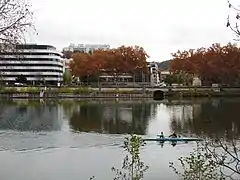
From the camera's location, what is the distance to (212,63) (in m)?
108

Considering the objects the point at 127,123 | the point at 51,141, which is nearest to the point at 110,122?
the point at 127,123

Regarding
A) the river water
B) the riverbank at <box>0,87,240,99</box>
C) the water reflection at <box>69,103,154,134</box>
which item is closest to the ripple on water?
the river water

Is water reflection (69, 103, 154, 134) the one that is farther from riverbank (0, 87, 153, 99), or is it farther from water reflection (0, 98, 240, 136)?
riverbank (0, 87, 153, 99)

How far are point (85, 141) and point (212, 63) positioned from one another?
7713 cm

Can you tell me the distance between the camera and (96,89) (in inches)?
4198

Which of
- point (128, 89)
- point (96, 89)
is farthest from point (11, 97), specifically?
point (128, 89)

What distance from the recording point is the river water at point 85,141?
81.1 feet

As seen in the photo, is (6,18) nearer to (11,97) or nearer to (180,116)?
(180,116)

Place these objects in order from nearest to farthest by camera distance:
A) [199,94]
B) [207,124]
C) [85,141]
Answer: [85,141] → [207,124] → [199,94]

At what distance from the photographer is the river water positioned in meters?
24.7

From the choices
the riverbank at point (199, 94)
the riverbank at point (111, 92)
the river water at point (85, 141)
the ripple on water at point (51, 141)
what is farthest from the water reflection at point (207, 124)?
the riverbank at point (199, 94)

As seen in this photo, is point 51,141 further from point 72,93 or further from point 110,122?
point 72,93

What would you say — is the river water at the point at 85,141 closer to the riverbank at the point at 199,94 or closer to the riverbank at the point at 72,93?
the riverbank at the point at 72,93

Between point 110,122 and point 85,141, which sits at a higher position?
point 110,122
